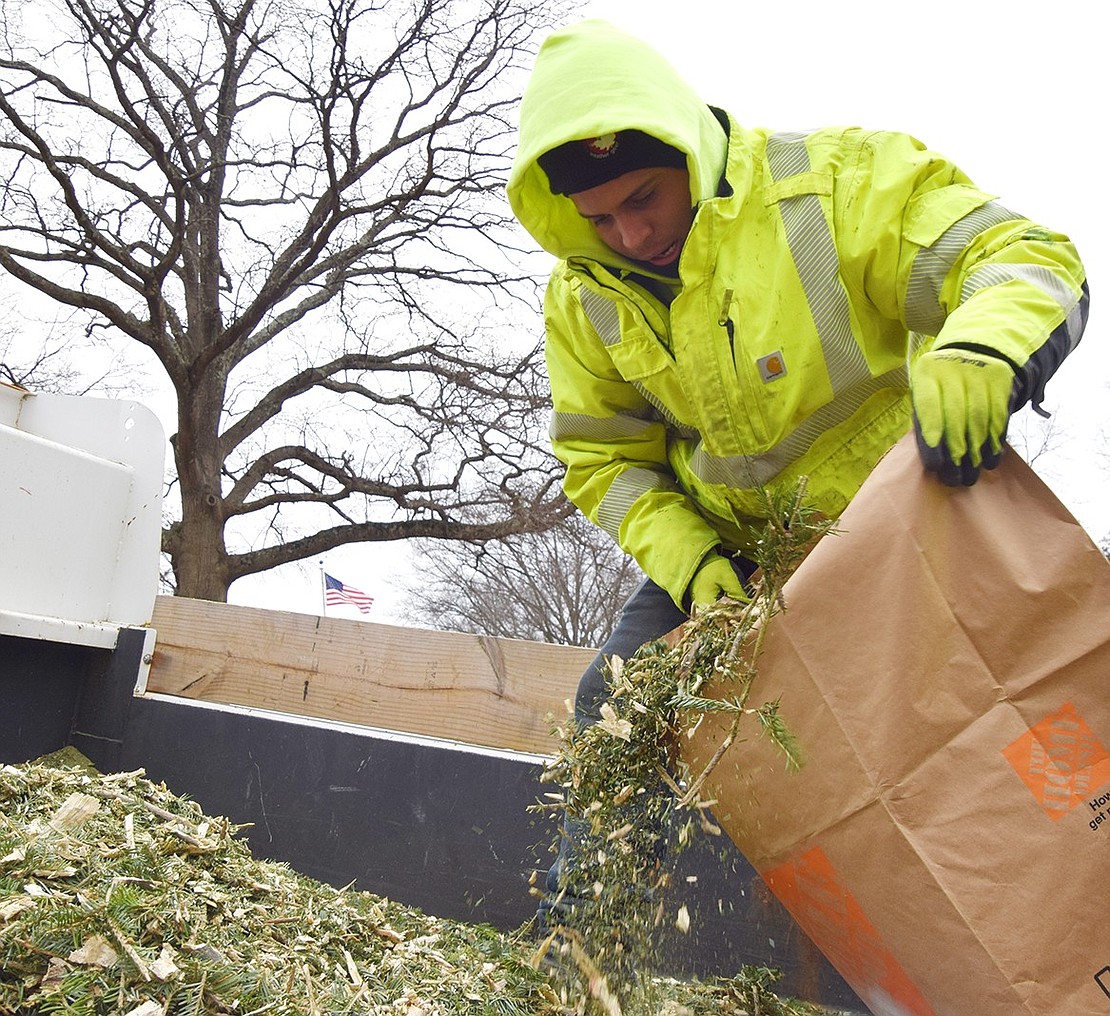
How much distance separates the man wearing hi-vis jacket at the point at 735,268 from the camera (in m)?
1.99

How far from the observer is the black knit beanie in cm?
222

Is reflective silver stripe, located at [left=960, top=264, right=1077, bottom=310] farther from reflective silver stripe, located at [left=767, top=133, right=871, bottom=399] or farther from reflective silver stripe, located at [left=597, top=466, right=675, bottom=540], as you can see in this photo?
reflective silver stripe, located at [left=597, top=466, right=675, bottom=540]

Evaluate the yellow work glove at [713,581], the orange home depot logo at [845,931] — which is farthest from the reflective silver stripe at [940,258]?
the orange home depot logo at [845,931]

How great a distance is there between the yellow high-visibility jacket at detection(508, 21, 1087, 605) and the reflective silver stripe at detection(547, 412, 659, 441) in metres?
0.13

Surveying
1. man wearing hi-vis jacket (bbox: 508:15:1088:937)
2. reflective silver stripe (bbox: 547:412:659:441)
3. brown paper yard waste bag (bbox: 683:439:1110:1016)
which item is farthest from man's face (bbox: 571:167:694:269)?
brown paper yard waste bag (bbox: 683:439:1110:1016)

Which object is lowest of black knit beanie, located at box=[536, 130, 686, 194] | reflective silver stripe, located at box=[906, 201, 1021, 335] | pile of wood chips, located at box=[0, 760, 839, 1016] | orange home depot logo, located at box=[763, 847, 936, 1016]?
pile of wood chips, located at box=[0, 760, 839, 1016]

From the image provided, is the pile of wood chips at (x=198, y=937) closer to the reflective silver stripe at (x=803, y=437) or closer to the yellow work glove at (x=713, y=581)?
the yellow work glove at (x=713, y=581)

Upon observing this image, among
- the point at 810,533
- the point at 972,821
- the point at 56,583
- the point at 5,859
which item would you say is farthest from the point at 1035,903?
the point at 56,583

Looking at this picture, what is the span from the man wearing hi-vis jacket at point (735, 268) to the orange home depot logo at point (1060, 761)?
0.66 meters

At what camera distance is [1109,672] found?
5.01 feet

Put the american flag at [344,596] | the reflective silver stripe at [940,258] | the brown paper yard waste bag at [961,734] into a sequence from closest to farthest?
the brown paper yard waste bag at [961,734] < the reflective silver stripe at [940,258] < the american flag at [344,596]

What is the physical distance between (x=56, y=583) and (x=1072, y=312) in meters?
3.00

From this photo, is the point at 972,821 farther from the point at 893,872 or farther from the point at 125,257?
the point at 125,257

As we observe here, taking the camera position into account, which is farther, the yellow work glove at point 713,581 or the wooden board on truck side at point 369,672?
the wooden board on truck side at point 369,672
